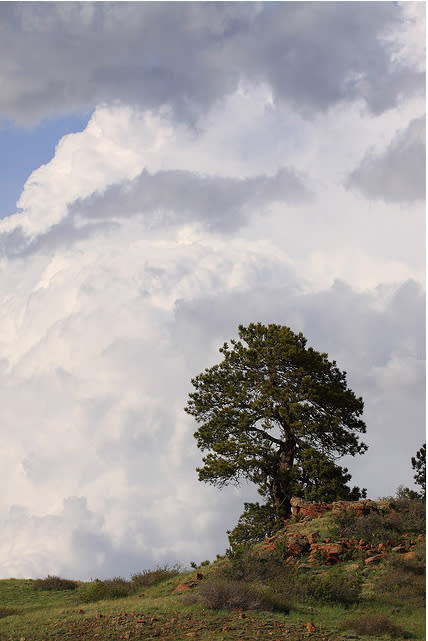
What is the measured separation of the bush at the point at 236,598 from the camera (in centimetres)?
2133

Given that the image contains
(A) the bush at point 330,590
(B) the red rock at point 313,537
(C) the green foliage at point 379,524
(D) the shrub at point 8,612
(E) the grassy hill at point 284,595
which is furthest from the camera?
(C) the green foliage at point 379,524

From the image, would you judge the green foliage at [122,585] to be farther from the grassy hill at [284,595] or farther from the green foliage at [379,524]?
the green foliage at [379,524]

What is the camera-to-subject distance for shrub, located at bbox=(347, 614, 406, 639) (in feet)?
63.0

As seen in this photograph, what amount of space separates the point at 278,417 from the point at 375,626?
16450 mm

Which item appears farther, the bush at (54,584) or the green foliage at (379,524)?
the bush at (54,584)

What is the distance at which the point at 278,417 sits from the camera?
115ft

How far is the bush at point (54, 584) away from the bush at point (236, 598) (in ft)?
51.9

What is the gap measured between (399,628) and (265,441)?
15995 mm

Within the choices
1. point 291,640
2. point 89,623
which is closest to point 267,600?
point 291,640

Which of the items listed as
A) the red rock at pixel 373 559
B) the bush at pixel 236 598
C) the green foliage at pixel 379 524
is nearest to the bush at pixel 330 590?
the bush at pixel 236 598

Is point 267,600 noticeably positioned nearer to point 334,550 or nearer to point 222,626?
point 222,626

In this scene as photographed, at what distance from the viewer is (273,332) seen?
36406 millimetres

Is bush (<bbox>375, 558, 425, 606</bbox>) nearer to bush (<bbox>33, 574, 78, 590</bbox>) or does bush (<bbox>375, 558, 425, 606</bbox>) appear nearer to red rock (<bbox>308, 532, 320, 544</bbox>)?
red rock (<bbox>308, 532, 320, 544</bbox>)

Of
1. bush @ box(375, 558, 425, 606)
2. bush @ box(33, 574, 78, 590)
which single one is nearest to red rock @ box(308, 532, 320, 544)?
bush @ box(375, 558, 425, 606)
